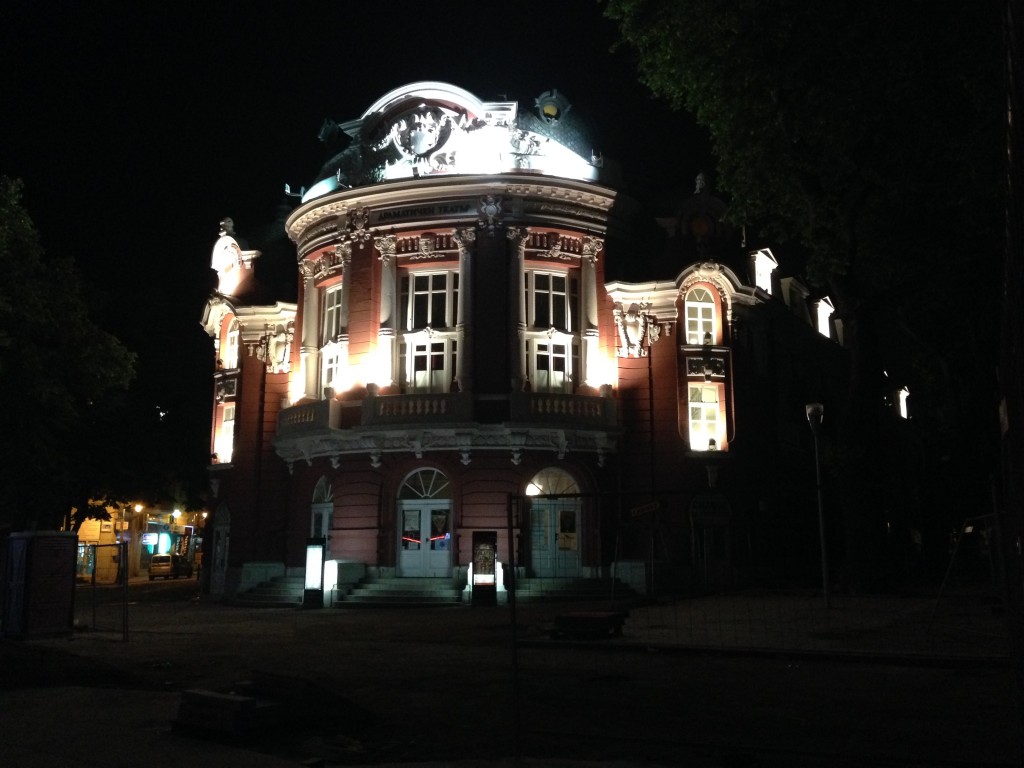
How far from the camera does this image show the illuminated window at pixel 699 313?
32.5 metres

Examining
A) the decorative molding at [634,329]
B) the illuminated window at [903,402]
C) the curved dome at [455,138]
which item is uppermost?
the curved dome at [455,138]

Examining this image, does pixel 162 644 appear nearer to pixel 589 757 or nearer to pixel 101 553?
pixel 589 757

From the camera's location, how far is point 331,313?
33469 millimetres

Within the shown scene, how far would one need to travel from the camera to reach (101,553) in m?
53.8

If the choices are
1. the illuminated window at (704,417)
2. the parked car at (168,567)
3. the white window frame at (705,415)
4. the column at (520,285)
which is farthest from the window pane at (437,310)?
the parked car at (168,567)

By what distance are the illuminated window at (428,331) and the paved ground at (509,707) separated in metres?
14.3

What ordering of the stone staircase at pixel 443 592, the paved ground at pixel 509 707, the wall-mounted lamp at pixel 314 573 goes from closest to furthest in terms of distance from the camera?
the paved ground at pixel 509 707 < the stone staircase at pixel 443 592 < the wall-mounted lamp at pixel 314 573

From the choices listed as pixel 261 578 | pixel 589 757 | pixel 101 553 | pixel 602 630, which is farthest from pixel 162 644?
pixel 101 553

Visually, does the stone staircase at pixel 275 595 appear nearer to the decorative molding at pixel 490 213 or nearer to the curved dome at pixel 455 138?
the decorative molding at pixel 490 213

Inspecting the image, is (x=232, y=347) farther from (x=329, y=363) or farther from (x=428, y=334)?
(x=428, y=334)

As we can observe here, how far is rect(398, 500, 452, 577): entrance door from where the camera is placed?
1179 inches

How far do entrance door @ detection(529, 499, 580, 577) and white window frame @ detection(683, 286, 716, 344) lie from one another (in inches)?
293

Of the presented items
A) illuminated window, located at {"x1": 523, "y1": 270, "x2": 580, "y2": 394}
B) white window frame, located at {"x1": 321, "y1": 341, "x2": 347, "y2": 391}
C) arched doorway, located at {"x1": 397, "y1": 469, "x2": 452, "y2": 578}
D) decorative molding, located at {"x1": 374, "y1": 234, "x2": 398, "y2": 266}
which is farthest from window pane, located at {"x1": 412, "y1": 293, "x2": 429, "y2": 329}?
arched doorway, located at {"x1": 397, "y1": 469, "x2": 452, "y2": 578}

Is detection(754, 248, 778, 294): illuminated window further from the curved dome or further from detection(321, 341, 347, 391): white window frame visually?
detection(321, 341, 347, 391): white window frame
